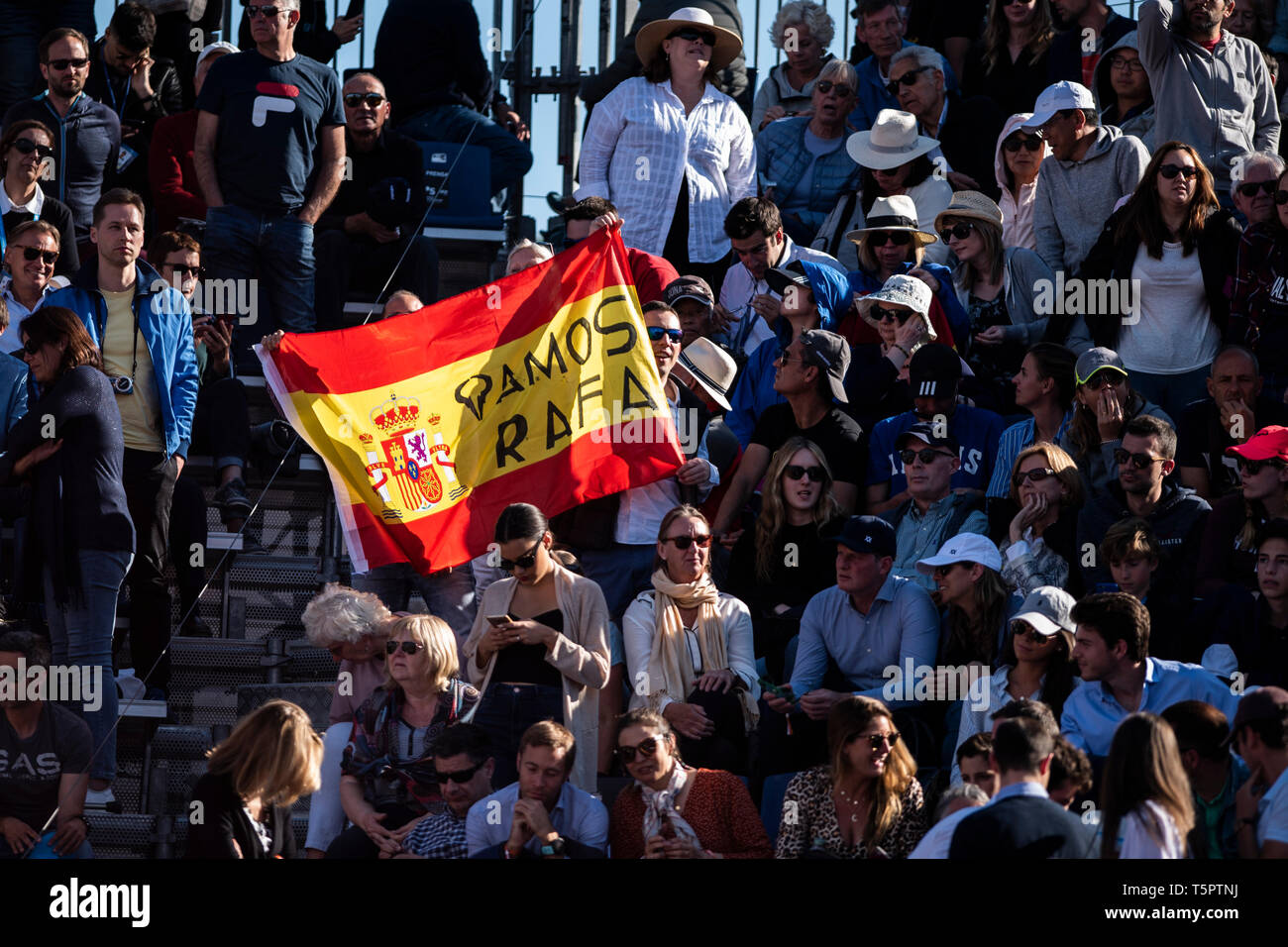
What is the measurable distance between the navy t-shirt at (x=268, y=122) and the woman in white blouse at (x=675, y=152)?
1685 mm

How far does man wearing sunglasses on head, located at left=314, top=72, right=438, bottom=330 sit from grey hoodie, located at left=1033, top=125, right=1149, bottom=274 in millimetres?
3569

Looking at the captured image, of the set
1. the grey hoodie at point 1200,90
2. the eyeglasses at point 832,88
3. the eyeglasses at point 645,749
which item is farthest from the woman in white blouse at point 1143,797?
the eyeglasses at point 832,88

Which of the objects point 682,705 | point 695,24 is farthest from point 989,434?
point 695,24

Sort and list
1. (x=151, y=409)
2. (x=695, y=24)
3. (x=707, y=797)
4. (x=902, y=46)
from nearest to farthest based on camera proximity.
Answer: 1. (x=707, y=797)
2. (x=151, y=409)
3. (x=695, y=24)
4. (x=902, y=46)

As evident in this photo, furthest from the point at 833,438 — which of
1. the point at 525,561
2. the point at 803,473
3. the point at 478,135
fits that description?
the point at 478,135

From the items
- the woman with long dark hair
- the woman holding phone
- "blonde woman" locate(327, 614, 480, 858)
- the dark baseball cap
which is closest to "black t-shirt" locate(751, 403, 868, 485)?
the dark baseball cap

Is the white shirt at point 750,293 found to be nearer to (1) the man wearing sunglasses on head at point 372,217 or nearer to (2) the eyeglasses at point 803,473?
(1) the man wearing sunglasses on head at point 372,217

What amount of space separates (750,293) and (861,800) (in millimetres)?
4635

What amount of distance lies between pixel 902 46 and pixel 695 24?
2114 millimetres

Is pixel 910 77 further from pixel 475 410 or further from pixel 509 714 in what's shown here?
pixel 509 714

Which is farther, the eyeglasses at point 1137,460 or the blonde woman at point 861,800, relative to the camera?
the eyeglasses at point 1137,460

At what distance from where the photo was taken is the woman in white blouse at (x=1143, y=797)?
6.19 m

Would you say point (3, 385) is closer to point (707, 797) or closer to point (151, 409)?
point (151, 409)
